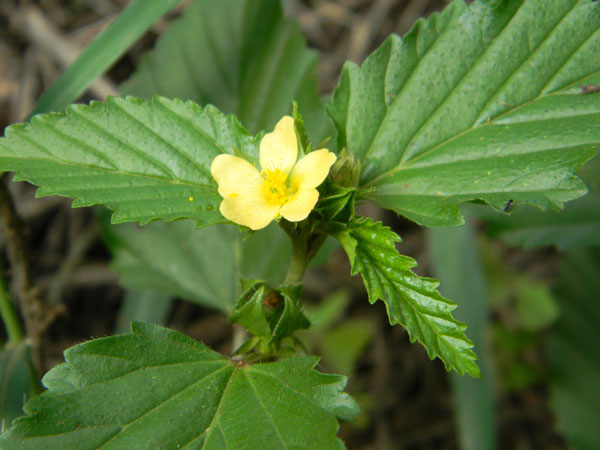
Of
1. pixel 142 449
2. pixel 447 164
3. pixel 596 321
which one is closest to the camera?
pixel 142 449

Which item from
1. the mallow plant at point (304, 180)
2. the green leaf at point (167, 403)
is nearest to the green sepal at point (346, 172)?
the mallow plant at point (304, 180)

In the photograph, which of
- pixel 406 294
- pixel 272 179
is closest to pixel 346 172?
pixel 272 179

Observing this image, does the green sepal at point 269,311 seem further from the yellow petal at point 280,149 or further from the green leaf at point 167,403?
the yellow petal at point 280,149

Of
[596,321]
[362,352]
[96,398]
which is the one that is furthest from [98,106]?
[596,321]

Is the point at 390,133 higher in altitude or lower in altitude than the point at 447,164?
higher

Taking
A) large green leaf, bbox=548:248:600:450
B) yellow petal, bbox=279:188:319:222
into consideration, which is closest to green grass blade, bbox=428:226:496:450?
large green leaf, bbox=548:248:600:450

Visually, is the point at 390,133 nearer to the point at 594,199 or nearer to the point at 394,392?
the point at 594,199

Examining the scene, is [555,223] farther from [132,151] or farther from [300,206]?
[132,151]
